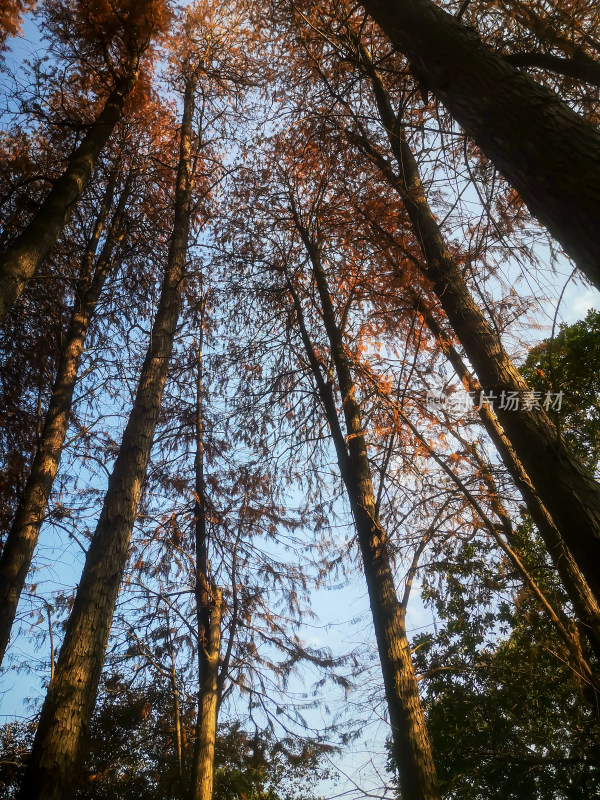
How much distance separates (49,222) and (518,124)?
402 centimetres

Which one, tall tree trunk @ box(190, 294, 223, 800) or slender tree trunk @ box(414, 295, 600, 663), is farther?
tall tree trunk @ box(190, 294, 223, 800)

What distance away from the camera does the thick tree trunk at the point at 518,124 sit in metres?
2.03

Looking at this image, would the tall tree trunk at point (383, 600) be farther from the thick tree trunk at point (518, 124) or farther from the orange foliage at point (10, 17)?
the orange foliage at point (10, 17)

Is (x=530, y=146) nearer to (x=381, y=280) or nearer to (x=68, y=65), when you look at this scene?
(x=381, y=280)

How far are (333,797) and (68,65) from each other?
29.3 ft

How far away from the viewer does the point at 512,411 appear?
325 centimetres

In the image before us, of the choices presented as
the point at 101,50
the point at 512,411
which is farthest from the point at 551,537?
the point at 101,50

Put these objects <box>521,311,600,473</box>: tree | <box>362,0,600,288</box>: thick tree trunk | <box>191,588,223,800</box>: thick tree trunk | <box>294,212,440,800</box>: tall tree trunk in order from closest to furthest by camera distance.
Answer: <box>362,0,600,288</box>: thick tree trunk, <box>294,212,440,800</box>: tall tree trunk, <box>191,588,223,800</box>: thick tree trunk, <box>521,311,600,473</box>: tree

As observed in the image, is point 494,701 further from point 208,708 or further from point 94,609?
point 94,609

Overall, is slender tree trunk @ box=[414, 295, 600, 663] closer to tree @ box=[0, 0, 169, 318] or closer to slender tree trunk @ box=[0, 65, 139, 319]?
slender tree trunk @ box=[0, 65, 139, 319]

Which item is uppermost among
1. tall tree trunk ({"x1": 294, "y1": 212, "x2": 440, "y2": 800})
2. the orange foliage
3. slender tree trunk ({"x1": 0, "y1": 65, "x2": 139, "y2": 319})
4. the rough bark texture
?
the orange foliage

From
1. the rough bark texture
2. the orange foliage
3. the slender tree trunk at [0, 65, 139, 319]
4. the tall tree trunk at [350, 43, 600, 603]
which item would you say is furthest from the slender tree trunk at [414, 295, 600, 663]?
the orange foliage

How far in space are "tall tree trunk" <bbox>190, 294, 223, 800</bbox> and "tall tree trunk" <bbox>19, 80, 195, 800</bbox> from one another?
5.86ft

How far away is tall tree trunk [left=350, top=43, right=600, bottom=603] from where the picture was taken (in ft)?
8.64
